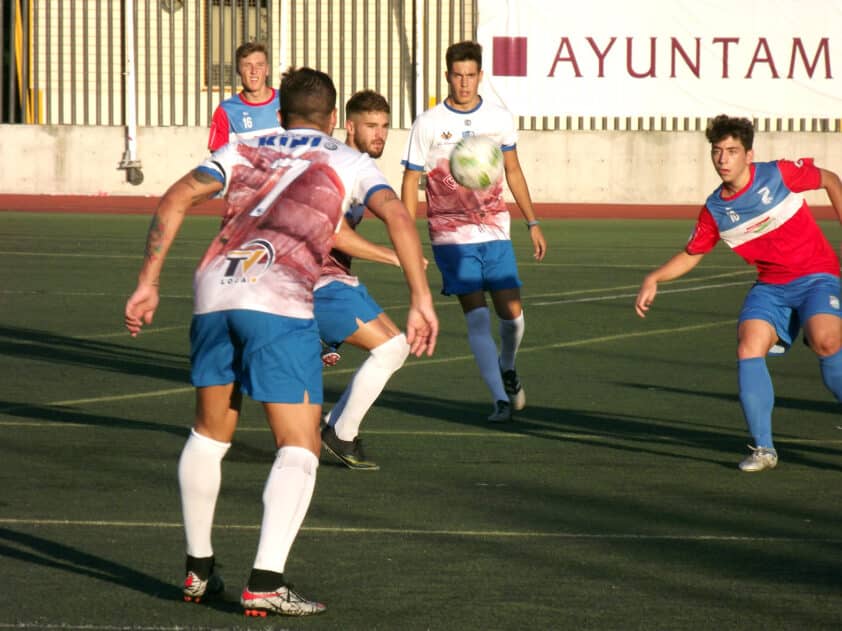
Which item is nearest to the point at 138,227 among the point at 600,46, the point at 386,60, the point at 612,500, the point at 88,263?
the point at 88,263

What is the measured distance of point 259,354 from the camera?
5410mm

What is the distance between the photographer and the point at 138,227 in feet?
87.1

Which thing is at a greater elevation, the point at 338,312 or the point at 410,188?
the point at 410,188

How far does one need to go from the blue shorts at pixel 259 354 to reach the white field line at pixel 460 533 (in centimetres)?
138

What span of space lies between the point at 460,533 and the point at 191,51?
28.1 metres

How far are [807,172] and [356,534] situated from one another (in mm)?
3330

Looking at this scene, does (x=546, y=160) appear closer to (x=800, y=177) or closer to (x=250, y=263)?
(x=800, y=177)

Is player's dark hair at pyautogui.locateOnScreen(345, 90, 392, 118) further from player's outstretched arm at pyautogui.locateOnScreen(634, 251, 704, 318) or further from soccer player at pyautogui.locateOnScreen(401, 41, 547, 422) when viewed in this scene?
player's outstretched arm at pyautogui.locateOnScreen(634, 251, 704, 318)

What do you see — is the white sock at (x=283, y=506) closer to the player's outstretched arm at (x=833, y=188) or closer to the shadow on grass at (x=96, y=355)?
the player's outstretched arm at (x=833, y=188)

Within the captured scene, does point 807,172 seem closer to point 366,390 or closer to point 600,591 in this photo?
point 366,390

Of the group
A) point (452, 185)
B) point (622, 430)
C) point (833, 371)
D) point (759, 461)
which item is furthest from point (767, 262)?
point (452, 185)

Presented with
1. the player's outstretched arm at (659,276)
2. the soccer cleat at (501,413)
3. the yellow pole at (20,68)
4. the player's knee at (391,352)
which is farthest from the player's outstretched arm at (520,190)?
the yellow pole at (20,68)

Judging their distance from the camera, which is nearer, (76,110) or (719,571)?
(719,571)

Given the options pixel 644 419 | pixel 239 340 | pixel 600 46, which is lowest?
pixel 644 419
